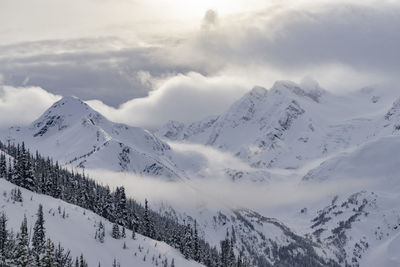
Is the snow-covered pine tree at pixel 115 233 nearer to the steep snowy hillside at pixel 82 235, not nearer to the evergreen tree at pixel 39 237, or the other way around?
the steep snowy hillside at pixel 82 235

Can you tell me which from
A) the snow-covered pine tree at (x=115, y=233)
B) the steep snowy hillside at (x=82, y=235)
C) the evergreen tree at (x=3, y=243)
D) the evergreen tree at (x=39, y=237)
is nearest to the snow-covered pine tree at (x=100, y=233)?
the steep snowy hillside at (x=82, y=235)

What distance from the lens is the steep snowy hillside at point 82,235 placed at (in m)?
149

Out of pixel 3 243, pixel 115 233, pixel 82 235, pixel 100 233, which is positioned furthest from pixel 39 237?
pixel 115 233

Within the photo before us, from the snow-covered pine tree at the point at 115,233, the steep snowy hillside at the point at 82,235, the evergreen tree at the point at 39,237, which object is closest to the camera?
the evergreen tree at the point at 39,237

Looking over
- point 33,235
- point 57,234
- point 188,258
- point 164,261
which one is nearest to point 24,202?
point 57,234

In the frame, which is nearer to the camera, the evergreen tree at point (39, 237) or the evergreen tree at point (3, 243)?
the evergreen tree at point (3, 243)

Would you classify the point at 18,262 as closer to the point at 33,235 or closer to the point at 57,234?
the point at 33,235

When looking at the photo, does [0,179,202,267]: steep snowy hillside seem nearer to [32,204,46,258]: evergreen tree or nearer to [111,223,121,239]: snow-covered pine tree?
[111,223,121,239]: snow-covered pine tree

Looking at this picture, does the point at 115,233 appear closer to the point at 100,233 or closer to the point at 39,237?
the point at 100,233

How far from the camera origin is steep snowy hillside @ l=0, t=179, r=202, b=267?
149m

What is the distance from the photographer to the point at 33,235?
449 ft

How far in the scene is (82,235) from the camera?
161375 millimetres

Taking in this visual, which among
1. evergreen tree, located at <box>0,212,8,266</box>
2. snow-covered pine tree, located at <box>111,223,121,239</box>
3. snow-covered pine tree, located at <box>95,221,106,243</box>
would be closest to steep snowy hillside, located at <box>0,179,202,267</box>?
snow-covered pine tree, located at <box>95,221,106,243</box>

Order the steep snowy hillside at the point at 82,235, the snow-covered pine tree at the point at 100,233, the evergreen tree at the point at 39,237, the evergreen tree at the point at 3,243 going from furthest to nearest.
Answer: the snow-covered pine tree at the point at 100,233 < the steep snowy hillside at the point at 82,235 < the evergreen tree at the point at 39,237 < the evergreen tree at the point at 3,243
